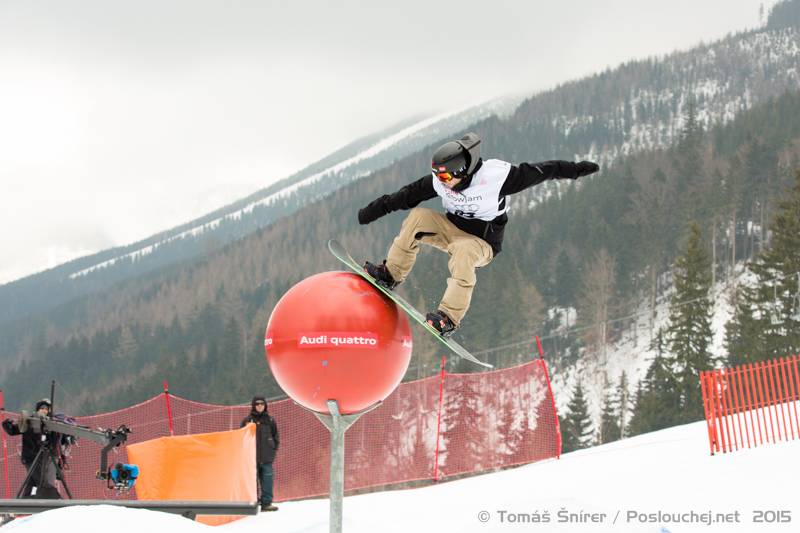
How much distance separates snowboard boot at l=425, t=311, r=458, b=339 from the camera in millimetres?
4539

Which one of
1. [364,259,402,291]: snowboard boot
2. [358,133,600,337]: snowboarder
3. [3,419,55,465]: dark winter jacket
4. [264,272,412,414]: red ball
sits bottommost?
[3,419,55,465]: dark winter jacket

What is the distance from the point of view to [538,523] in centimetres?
433

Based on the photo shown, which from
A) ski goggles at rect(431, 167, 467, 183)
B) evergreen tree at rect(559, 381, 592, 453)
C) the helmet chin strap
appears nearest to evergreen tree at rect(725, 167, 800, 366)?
evergreen tree at rect(559, 381, 592, 453)

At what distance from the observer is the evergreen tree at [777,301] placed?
101ft

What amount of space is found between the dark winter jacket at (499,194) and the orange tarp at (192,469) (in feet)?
14.6

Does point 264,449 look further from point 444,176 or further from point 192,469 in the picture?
point 444,176

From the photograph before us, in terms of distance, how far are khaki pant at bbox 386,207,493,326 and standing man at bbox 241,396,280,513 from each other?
4736mm

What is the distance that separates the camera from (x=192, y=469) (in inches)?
295

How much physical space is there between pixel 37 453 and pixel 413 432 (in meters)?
10.9

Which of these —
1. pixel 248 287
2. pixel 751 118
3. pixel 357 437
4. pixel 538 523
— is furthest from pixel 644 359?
pixel 248 287

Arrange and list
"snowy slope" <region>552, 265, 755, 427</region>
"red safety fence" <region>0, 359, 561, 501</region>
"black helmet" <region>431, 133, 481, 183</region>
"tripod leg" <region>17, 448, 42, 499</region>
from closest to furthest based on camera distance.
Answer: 1. "black helmet" <region>431, 133, 481, 183</region>
2. "tripod leg" <region>17, 448, 42, 499</region>
3. "red safety fence" <region>0, 359, 561, 501</region>
4. "snowy slope" <region>552, 265, 755, 427</region>

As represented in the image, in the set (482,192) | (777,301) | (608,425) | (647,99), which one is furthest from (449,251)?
(647,99)

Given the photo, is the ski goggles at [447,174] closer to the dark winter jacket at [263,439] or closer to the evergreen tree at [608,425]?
the dark winter jacket at [263,439]

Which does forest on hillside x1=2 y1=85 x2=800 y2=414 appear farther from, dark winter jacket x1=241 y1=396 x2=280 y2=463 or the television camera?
the television camera
